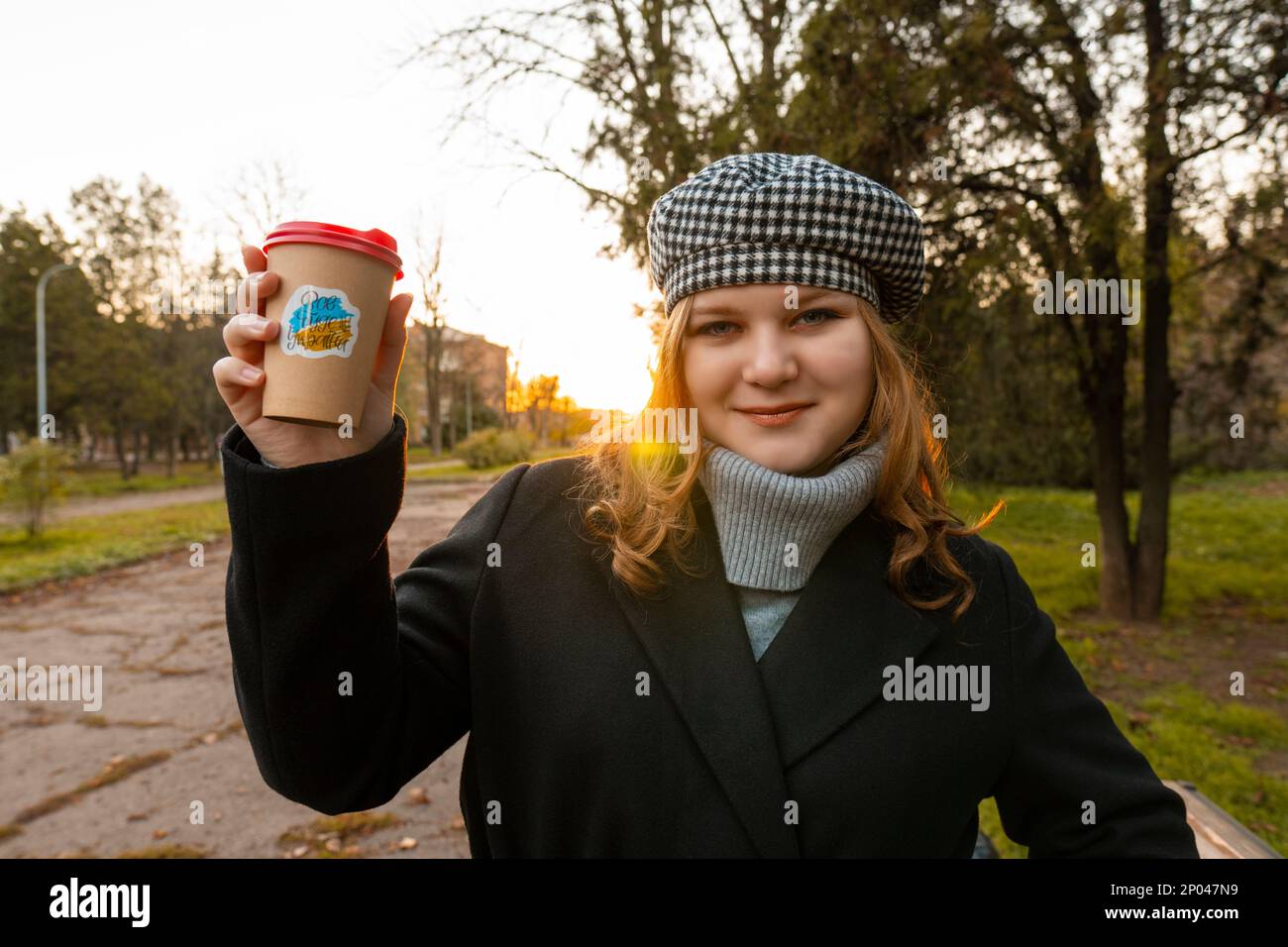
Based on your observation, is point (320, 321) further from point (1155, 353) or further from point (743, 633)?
point (1155, 353)

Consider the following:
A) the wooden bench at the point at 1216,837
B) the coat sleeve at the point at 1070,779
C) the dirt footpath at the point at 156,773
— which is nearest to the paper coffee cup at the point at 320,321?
the coat sleeve at the point at 1070,779

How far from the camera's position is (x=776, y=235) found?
50.6 inches

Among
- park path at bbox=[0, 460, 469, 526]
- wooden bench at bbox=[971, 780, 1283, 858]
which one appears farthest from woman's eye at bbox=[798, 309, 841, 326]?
park path at bbox=[0, 460, 469, 526]

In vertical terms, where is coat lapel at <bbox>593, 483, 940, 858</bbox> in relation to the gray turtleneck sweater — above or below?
below

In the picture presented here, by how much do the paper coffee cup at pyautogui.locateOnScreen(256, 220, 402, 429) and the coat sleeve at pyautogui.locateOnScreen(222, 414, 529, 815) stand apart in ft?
0.26

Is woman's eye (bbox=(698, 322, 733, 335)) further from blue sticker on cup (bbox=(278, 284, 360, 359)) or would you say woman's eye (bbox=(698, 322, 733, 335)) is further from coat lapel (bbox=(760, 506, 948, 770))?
blue sticker on cup (bbox=(278, 284, 360, 359))

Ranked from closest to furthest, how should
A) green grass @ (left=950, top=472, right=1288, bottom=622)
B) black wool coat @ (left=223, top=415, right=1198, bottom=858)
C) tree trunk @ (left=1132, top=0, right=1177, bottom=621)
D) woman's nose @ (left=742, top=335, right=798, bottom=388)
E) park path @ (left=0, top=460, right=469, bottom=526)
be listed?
black wool coat @ (left=223, top=415, right=1198, bottom=858) < woman's nose @ (left=742, top=335, right=798, bottom=388) < tree trunk @ (left=1132, top=0, right=1177, bottom=621) < green grass @ (left=950, top=472, right=1288, bottom=622) < park path @ (left=0, top=460, right=469, bottom=526)

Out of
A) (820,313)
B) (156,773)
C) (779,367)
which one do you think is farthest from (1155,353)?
(156,773)

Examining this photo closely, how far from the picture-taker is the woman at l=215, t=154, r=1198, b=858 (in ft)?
4.10

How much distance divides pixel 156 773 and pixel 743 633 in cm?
410

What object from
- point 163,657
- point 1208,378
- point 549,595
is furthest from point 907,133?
point 163,657

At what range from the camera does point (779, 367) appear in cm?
126
